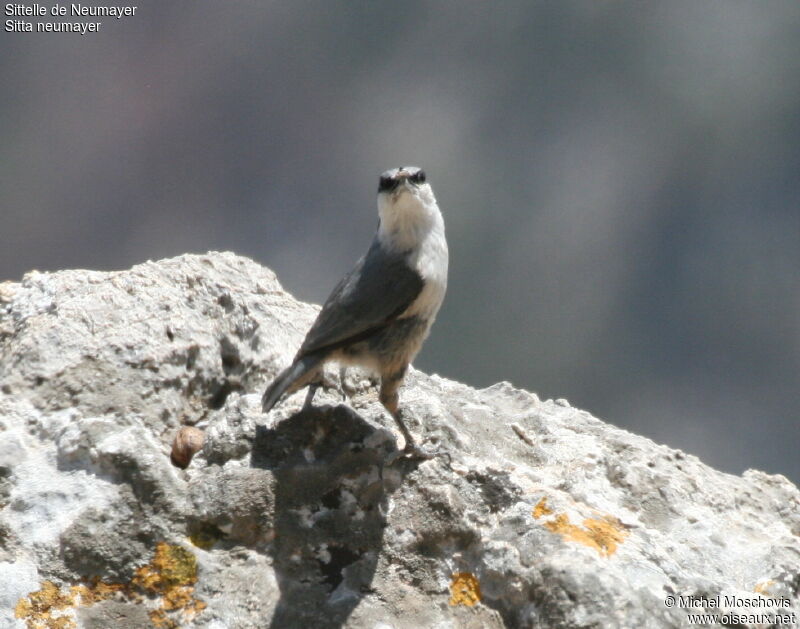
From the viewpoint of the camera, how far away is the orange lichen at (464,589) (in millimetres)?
2848

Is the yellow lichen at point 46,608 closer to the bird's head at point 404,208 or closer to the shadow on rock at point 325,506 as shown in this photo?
the shadow on rock at point 325,506

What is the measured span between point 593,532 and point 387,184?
1869mm

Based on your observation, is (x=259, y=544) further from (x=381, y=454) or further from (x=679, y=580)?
(x=679, y=580)

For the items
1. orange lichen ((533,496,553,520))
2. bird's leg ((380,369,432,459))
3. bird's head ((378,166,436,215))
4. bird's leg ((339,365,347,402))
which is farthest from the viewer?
bird's head ((378,166,436,215))

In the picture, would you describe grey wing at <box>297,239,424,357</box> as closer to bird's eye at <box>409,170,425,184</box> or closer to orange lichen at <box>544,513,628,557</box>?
bird's eye at <box>409,170,425,184</box>

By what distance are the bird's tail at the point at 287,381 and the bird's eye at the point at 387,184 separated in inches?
38.0

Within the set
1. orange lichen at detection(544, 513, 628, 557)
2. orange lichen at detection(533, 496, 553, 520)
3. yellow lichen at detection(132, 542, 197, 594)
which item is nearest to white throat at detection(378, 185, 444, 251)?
orange lichen at detection(533, 496, 553, 520)

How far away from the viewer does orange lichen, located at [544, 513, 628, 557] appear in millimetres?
2848

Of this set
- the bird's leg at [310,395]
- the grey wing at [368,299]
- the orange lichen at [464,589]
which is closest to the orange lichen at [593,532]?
the orange lichen at [464,589]

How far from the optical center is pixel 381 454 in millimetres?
3248

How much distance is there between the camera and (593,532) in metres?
2.91

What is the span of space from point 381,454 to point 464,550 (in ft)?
1.53

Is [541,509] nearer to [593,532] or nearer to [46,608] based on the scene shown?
[593,532]

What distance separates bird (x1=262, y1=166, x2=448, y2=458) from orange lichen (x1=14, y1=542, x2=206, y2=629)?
828mm
